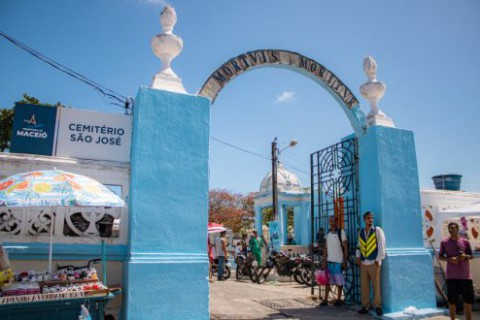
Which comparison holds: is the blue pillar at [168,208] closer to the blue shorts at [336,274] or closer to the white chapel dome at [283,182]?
the blue shorts at [336,274]

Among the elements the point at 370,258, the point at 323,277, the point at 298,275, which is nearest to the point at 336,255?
the point at 323,277

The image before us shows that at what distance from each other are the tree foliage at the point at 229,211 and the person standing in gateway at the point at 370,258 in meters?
27.0

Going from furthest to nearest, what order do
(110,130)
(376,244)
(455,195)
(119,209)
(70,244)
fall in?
(455,195), (376,244), (110,130), (119,209), (70,244)

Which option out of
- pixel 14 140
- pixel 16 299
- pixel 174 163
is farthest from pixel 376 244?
pixel 14 140

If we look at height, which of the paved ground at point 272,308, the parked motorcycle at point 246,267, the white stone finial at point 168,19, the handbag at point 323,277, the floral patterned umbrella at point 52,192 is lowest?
the paved ground at point 272,308

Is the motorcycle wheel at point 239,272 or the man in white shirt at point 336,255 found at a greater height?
the man in white shirt at point 336,255

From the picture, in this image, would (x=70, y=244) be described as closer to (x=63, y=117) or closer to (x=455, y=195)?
(x=63, y=117)

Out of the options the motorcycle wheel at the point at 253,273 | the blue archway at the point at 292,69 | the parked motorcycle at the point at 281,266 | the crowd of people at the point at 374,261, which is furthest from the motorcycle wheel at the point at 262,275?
the blue archway at the point at 292,69

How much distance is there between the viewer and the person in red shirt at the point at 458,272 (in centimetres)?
587

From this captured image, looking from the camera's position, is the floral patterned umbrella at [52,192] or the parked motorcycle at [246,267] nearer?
the floral patterned umbrella at [52,192]

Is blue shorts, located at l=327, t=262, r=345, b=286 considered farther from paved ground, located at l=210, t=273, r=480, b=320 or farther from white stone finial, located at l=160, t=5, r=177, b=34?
white stone finial, located at l=160, t=5, r=177, b=34

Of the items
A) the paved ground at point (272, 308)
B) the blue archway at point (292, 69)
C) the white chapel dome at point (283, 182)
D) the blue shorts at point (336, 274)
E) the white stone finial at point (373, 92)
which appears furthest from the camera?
the white chapel dome at point (283, 182)

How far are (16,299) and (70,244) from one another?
51.4 inches

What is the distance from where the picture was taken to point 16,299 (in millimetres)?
4234
